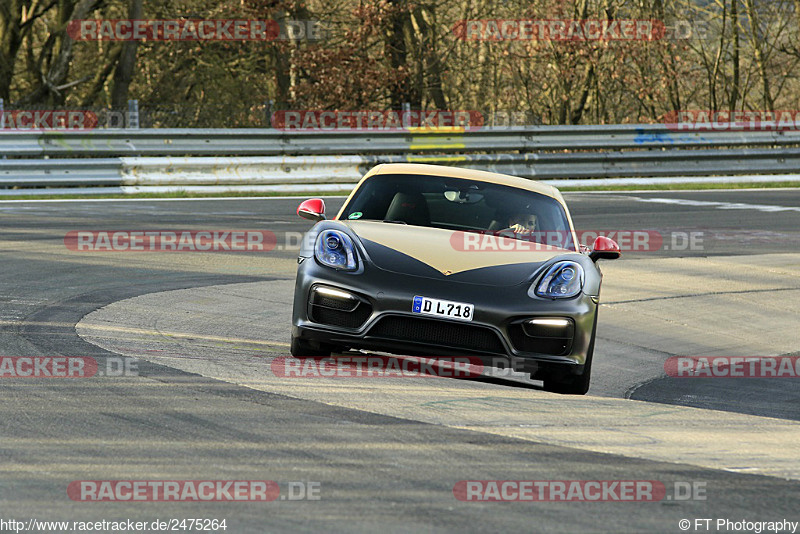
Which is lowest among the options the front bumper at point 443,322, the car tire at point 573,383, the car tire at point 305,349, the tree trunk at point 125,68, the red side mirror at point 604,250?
the car tire at point 573,383

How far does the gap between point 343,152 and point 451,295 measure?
46.6 feet

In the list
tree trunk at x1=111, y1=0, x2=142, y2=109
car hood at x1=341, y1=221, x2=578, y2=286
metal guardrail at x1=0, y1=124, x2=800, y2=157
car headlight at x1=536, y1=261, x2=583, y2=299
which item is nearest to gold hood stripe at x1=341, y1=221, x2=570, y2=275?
car hood at x1=341, y1=221, x2=578, y2=286

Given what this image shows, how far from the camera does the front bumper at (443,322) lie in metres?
6.65

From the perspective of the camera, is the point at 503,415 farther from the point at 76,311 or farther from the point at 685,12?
the point at 685,12

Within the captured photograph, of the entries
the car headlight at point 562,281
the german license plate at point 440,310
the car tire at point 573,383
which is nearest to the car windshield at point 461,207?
the car headlight at point 562,281

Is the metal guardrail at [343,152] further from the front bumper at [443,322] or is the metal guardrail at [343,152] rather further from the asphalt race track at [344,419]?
the front bumper at [443,322]

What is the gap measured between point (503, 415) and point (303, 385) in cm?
116

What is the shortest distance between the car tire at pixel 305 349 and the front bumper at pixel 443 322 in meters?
0.21

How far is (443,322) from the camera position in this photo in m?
6.65

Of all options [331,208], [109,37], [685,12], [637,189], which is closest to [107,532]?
[331,208]

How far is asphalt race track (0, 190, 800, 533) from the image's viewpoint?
4.24 m

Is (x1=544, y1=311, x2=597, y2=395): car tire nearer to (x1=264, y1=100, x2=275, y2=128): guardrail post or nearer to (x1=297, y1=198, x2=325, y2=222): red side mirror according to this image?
(x1=297, y1=198, x2=325, y2=222): red side mirror

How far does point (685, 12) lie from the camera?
93.5 ft

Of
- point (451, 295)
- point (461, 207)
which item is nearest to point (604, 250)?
point (461, 207)
